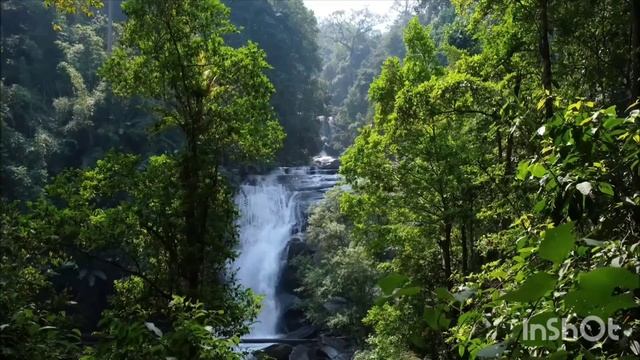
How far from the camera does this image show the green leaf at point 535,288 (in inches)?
34.9

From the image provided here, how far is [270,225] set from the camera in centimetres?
2688

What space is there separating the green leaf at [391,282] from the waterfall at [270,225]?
69.8 feet

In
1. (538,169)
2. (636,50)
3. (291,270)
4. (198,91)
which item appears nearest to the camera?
(538,169)

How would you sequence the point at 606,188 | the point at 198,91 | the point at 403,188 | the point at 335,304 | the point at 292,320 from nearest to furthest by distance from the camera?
the point at 606,188
the point at 198,91
the point at 403,188
the point at 335,304
the point at 292,320

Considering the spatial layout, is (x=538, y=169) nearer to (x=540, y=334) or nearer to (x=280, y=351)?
(x=540, y=334)

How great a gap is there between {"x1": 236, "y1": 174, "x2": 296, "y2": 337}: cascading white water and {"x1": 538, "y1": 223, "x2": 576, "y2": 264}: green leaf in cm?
2205

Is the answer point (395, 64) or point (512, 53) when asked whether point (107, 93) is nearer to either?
point (395, 64)

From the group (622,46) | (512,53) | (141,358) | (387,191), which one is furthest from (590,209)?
(387,191)

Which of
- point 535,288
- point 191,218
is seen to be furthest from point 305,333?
point 535,288

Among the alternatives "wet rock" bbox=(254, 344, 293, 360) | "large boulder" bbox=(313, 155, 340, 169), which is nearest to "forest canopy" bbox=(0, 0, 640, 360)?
"wet rock" bbox=(254, 344, 293, 360)

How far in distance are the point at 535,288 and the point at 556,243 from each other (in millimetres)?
83

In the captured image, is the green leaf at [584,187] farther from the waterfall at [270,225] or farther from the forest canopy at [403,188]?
the waterfall at [270,225]

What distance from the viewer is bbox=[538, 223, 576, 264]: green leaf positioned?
34.8 inches

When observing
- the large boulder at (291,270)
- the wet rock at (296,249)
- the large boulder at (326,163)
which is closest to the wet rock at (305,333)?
the large boulder at (291,270)
